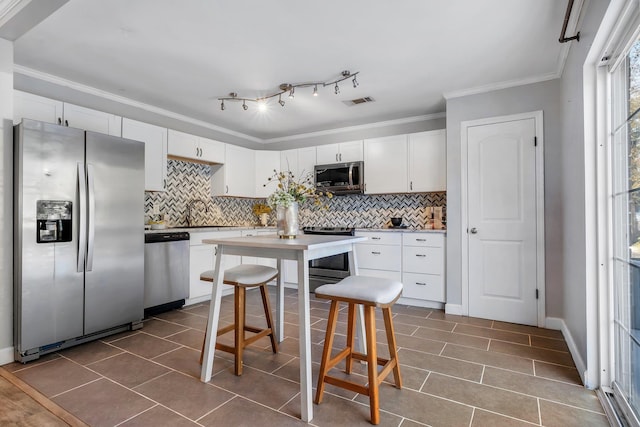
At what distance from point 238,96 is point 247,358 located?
8.68 ft

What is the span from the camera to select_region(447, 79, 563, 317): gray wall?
10.2 ft

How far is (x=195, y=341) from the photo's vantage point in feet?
9.36

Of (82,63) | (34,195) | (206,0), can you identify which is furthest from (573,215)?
(82,63)

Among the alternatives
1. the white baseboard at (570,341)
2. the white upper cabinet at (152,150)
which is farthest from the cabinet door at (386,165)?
the white upper cabinet at (152,150)

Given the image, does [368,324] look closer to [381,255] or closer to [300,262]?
[300,262]

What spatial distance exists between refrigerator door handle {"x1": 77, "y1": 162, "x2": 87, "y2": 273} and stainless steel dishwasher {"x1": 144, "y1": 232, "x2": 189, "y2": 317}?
78 cm

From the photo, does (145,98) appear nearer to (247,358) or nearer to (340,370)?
(247,358)

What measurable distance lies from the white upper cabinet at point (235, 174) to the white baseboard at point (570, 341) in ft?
13.2

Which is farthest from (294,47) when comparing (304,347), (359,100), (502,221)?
(502,221)

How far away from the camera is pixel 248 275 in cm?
234

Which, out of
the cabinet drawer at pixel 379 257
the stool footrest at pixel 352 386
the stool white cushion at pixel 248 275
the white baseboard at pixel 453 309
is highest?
the stool white cushion at pixel 248 275

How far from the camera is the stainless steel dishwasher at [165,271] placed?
3.49 metres

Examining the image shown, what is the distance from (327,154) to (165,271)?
2618mm

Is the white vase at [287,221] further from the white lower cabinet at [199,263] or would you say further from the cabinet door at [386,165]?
the cabinet door at [386,165]
